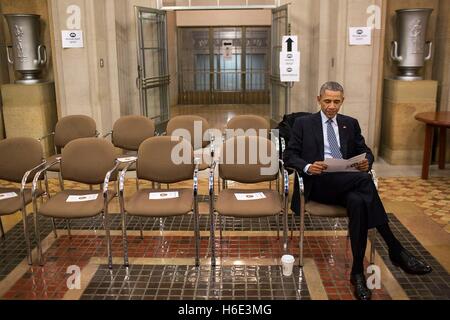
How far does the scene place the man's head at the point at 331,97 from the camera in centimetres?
346

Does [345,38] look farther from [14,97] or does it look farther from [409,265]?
[14,97]

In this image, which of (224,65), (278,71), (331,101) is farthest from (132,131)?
(224,65)

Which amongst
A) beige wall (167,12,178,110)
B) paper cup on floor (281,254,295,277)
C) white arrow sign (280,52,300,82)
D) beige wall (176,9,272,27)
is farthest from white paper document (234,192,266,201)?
beige wall (176,9,272,27)

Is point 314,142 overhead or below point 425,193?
overhead

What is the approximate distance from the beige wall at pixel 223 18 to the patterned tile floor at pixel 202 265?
8.59 m

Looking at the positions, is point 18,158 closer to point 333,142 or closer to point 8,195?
point 8,195

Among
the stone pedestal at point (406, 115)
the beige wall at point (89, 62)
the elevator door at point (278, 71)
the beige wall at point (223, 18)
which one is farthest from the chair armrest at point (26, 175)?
the beige wall at point (223, 18)

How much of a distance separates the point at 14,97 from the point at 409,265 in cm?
552

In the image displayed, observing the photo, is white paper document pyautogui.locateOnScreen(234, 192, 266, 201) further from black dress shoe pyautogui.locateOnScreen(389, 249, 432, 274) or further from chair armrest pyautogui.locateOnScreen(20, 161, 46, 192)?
chair armrest pyautogui.locateOnScreen(20, 161, 46, 192)

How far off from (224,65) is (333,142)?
9.46 m

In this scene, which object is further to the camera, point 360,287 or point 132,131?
point 132,131

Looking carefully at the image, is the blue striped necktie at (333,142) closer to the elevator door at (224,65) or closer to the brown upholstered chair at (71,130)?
the brown upholstered chair at (71,130)

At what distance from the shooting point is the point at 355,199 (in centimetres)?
326

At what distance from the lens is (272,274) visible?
3.47m
